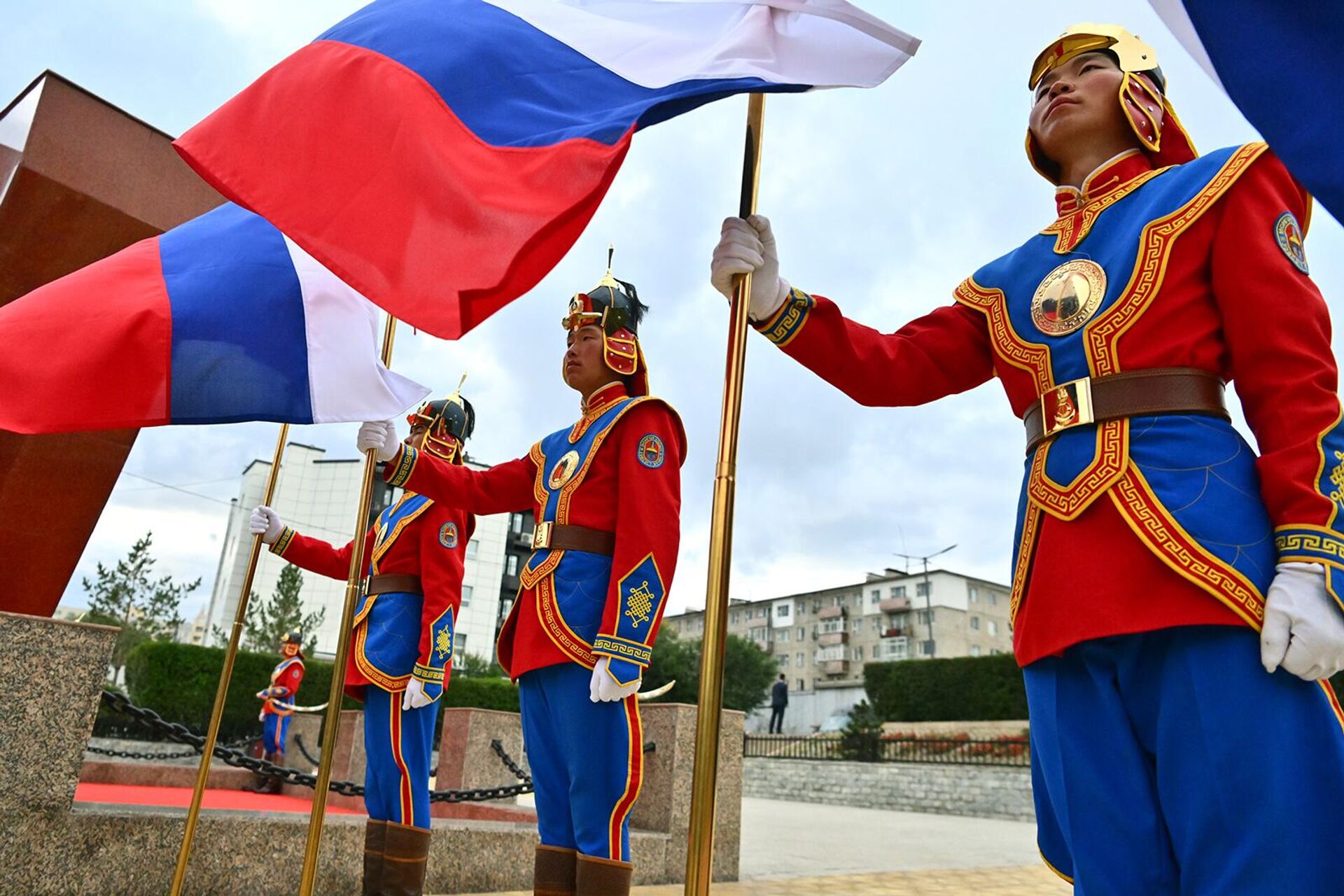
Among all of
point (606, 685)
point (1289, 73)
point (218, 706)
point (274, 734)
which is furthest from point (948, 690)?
point (1289, 73)

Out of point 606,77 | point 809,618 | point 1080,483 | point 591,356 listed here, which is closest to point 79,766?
point 591,356

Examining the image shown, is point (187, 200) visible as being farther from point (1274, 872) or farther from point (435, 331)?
point (1274, 872)

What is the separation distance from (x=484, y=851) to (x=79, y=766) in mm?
2300

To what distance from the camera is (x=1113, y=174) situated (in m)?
2.41

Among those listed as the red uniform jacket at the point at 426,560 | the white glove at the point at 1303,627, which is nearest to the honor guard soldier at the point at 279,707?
the red uniform jacket at the point at 426,560

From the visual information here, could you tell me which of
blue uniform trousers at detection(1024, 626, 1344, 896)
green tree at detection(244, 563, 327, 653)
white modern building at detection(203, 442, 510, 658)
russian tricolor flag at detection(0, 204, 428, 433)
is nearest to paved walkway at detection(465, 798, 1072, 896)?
russian tricolor flag at detection(0, 204, 428, 433)

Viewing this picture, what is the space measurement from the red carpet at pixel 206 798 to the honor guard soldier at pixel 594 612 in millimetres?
3677

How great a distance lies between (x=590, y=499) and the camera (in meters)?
3.85

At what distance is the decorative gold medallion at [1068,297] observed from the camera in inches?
86.6

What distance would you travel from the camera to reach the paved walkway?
6441 millimetres

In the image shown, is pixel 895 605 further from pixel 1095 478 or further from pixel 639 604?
pixel 1095 478

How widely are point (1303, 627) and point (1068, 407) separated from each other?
2.06 ft

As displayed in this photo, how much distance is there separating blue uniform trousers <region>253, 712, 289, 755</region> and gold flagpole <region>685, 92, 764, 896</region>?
1192 cm

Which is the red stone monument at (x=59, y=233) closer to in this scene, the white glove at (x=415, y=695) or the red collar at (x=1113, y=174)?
the white glove at (x=415, y=695)
